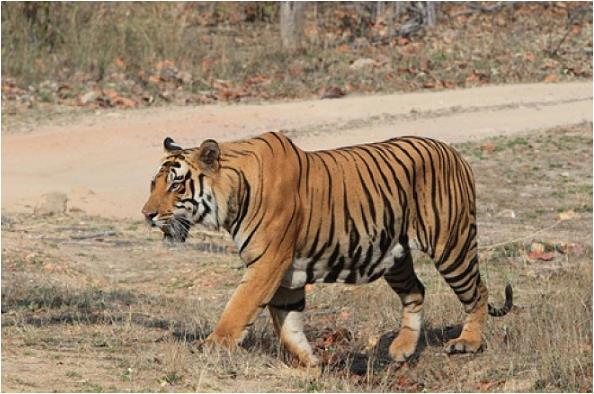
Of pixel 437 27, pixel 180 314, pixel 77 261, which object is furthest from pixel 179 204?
pixel 437 27

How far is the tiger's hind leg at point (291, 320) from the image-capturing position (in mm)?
6480

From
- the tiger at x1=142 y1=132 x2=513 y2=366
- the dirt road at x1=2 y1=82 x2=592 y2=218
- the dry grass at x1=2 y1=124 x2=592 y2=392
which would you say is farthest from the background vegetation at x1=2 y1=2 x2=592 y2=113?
the tiger at x1=142 y1=132 x2=513 y2=366

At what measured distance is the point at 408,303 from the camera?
714cm

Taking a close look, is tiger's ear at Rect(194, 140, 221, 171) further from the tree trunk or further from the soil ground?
the tree trunk

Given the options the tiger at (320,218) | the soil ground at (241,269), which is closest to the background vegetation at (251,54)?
the soil ground at (241,269)

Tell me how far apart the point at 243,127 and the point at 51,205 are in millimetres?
4195

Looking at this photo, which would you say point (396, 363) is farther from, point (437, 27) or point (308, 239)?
point (437, 27)

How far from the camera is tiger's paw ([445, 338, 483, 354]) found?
707 cm

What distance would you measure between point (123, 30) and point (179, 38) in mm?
837

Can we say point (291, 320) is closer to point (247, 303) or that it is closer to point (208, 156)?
point (247, 303)

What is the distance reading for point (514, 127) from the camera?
1530cm

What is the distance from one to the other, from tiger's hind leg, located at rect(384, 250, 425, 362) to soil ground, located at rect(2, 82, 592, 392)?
138mm

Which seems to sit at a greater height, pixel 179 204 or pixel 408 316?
pixel 179 204

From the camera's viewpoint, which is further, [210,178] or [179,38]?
[179,38]
